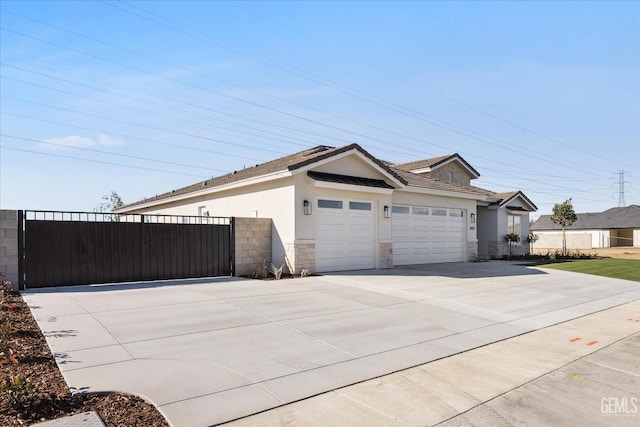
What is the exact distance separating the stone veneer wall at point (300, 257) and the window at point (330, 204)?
4.66 ft

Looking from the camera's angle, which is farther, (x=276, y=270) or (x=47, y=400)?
(x=276, y=270)

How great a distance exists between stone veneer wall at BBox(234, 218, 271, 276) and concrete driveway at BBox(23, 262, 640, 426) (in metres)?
1.40

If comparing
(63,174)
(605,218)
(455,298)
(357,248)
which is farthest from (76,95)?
(605,218)

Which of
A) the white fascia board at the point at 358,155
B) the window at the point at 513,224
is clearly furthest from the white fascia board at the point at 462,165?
the white fascia board at the point at 358,155

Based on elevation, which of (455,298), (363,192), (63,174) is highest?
(63,174)

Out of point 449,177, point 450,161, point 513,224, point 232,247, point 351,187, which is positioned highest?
point 450,161

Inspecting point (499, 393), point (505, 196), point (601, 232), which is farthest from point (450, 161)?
point (601, 232)

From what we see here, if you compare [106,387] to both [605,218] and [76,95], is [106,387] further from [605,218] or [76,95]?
[605,218]

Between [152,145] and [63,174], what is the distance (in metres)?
5.82

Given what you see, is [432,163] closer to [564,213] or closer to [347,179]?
[564,213]

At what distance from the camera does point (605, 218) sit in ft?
180

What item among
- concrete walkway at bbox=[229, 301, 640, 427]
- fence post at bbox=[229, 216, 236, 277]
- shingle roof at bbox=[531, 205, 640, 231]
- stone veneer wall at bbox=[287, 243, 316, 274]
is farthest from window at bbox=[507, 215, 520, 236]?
shingle roof at bbox=[531, 205, 640, 231]

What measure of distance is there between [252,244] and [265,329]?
7367 mm

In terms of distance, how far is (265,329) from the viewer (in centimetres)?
649
